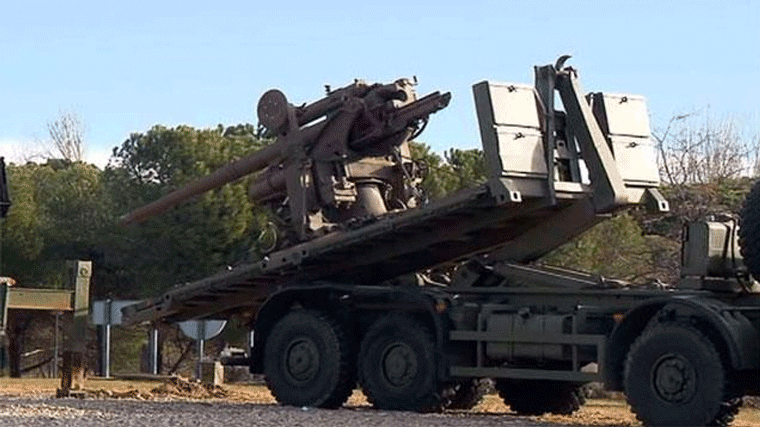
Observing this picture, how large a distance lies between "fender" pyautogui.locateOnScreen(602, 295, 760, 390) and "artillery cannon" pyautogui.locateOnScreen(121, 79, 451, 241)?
14.6ft

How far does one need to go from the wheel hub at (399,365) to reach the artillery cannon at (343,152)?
1720mm

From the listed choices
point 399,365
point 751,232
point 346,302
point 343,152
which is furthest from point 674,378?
point 343,152

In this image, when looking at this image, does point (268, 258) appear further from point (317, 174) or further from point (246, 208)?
point (246, 208)

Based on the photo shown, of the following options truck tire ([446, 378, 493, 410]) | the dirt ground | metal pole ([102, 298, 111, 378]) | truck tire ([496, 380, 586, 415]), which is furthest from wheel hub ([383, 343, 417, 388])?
metal pole ([102, 298, 111, 378])

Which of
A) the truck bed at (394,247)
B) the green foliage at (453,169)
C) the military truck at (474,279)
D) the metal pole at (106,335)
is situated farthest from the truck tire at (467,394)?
the green foliage at (453,169)

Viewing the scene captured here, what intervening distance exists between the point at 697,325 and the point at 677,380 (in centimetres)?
54

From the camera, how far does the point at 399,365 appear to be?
20094mm

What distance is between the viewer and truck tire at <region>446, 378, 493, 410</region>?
804 inches

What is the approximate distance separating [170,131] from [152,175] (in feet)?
3.89

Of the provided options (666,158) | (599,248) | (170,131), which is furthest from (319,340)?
(170,131)

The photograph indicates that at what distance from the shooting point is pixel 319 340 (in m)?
20.9

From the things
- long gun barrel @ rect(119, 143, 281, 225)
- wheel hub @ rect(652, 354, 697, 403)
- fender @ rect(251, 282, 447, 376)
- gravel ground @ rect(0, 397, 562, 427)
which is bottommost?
gravel ground @ rect(0, 397, 562, 427)

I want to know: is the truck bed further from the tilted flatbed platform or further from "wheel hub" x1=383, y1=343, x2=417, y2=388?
"wheel hub" x1=383, y1=343, x2=417, y2=388

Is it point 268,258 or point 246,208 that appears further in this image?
point 246,208
